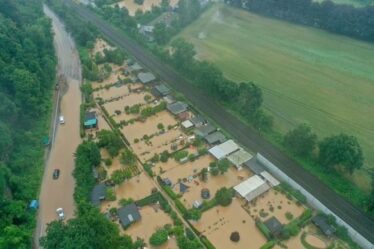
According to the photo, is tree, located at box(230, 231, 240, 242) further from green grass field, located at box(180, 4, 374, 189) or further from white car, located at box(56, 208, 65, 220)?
white car, located at box(56, 208, 65, 220)

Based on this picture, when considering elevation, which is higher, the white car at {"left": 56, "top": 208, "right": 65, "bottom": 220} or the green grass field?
the green grass field

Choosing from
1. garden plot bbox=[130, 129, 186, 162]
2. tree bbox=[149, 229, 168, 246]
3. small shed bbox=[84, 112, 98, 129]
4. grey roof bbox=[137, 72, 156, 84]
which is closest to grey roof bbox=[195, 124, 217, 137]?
garden plot bbox=[130, 129, 186, 162]

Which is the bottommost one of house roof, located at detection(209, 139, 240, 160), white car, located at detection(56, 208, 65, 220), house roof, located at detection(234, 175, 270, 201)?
white car, located at detection(56, 208, 65, 220)

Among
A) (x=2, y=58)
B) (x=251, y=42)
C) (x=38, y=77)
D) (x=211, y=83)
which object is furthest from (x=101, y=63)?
(x=251, y=42)

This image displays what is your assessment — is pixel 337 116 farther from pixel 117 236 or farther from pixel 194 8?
pixel 194 8

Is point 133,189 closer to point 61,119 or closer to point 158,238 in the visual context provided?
point 158,238

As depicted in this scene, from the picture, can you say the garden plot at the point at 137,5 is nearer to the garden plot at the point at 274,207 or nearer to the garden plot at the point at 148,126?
the garden plot at the point at 148,126
